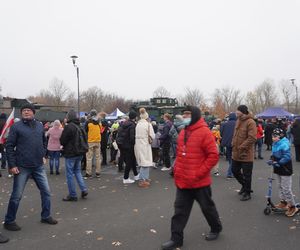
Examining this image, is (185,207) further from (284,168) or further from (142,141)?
(142,141)

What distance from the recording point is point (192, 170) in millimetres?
4938

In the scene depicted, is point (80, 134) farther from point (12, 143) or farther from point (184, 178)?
point (184, 178)

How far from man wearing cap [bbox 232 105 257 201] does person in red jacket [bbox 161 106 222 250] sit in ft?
8.59

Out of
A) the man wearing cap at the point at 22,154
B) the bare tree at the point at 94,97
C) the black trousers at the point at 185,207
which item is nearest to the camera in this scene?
the black trousers at the point at 185,207

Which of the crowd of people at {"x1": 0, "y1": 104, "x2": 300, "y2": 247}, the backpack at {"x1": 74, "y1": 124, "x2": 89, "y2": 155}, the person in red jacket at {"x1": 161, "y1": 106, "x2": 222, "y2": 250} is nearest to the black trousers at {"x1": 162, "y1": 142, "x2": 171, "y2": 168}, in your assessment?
the crowd of people at {"x1": 0, "y1": 104, "x2": 300, "y2": 247}

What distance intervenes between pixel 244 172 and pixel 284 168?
4.25 ft

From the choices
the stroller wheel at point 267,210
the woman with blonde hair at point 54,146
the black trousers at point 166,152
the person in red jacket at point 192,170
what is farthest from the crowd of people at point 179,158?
the woman with blonde hair at point 54,146

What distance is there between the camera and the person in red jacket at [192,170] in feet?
16.1

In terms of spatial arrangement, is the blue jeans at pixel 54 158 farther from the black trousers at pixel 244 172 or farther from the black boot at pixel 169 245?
the black boot at pixel 169 245

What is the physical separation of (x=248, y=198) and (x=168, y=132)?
4763 millimetres

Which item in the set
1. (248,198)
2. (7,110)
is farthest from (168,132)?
(7,110)

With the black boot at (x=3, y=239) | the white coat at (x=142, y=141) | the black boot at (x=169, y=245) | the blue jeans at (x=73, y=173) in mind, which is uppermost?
the white coat at (x=142, y=141)

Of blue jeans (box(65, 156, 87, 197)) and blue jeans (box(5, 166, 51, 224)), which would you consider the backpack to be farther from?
blue jeans (box(5, 166, 51, 224))

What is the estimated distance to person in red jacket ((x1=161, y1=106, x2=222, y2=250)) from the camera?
16.1 feet
